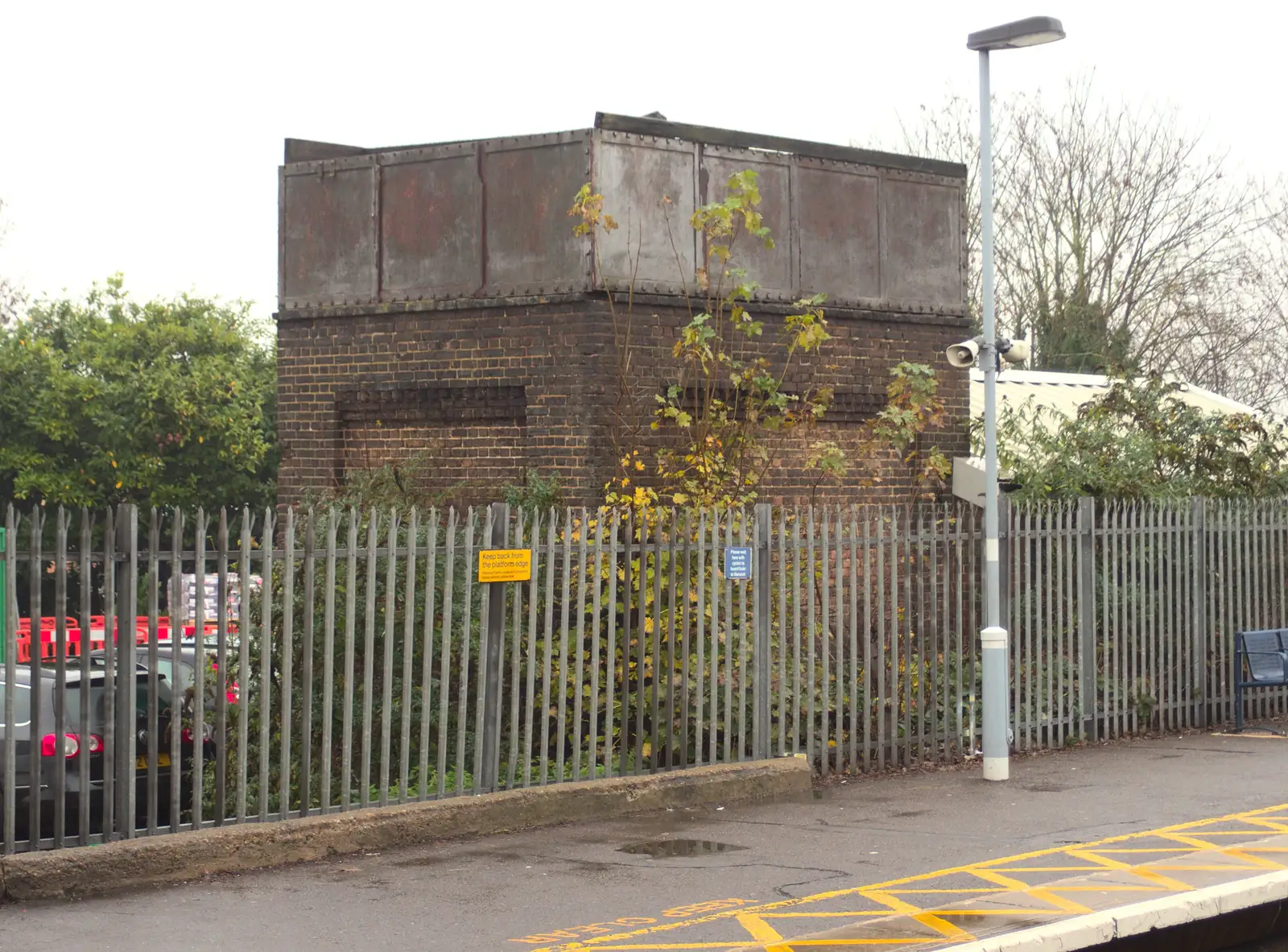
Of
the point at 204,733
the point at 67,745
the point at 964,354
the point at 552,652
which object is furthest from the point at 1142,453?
the point at 67,745

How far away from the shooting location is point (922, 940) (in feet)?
23.2

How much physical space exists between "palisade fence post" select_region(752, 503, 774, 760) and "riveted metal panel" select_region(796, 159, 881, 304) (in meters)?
3.74

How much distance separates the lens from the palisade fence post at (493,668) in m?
10.4

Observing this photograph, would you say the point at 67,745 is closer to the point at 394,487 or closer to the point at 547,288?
the point at 394,487

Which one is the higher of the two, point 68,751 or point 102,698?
point 102,698

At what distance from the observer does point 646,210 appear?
14062mm

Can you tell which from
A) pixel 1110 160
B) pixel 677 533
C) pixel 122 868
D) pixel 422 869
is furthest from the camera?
pixel 1110 160

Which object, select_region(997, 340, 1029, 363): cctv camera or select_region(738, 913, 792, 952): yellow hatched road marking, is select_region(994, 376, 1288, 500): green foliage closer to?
select_region(997, 340, 1029, 363): cctv camera

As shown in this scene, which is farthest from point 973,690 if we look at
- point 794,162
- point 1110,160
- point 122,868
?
point 1110,160

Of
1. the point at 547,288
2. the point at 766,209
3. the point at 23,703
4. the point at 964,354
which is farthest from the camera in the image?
the point at 766,209

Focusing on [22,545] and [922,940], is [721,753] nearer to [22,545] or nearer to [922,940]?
[922,940]

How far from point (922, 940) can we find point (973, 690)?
6633 mm

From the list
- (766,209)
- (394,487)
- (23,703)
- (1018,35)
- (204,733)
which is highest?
(1018,35)

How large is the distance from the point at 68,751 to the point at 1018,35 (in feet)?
26.1
